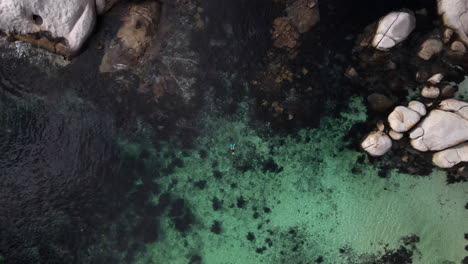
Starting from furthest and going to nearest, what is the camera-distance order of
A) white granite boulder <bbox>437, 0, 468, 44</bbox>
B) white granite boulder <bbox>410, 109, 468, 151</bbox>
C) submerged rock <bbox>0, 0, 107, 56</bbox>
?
white granite boulder <bbox>437, 0, 468, 44</bbox> < submerged rock <bbox>0, 0, 107, 56</bbox> < white granite boulder <bbox>410, 109, 468, 151</bbox>

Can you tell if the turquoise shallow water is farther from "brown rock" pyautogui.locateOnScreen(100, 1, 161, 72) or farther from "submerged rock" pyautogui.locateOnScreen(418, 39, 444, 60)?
"brown rock" pyautogui.locateOnScreen(100, 1, 161, 72)

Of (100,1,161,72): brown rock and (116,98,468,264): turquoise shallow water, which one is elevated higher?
(100,1,161,72): brown rock

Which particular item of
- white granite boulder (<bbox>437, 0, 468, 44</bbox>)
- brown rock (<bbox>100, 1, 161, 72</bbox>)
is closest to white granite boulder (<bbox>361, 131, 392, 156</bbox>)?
white granite boulder (<bbox>437, 0, 468, 44</bbox>)

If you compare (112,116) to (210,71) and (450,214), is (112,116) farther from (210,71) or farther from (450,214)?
(450,214)

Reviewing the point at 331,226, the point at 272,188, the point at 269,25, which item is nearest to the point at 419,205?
the point at 331,226

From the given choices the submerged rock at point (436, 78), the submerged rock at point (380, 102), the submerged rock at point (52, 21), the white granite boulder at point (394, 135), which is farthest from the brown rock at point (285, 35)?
the submerged rock at point (52, 21)

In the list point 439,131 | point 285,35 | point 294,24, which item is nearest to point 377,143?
point 439,131
